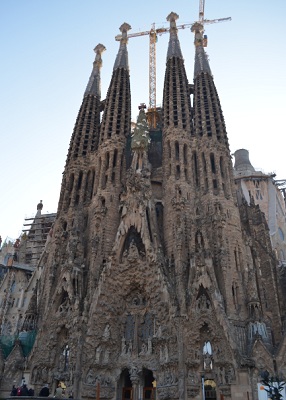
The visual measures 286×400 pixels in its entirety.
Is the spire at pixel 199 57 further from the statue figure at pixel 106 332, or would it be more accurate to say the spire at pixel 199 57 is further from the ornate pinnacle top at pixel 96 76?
the statue figure at pixel 106 332

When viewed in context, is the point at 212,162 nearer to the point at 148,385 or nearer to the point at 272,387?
the point at 148,385

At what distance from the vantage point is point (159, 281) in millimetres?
23766

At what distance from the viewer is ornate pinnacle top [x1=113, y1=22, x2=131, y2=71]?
135ft

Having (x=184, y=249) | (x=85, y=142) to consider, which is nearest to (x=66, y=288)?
(x=184, y=249)

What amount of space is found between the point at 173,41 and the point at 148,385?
33951 mm

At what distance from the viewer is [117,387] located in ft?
76.8

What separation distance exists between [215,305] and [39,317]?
12317mm

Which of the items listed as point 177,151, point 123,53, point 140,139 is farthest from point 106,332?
point 123,53

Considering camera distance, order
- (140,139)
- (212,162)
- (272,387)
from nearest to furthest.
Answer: (272,387)
(212,162)
(140,139)

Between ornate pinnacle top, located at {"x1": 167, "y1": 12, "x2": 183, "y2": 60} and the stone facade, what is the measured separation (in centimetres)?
932

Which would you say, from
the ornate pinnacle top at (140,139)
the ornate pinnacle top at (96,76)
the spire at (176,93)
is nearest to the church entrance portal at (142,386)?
the ornate pinnacle top at (140,139)

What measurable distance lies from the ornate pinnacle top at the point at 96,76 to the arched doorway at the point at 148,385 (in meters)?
27.4

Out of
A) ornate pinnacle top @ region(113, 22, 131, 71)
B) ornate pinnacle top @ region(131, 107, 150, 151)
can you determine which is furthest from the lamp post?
ornate pinnacle top @ region(113, 22, 131, 71)

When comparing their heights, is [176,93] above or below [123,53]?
below
